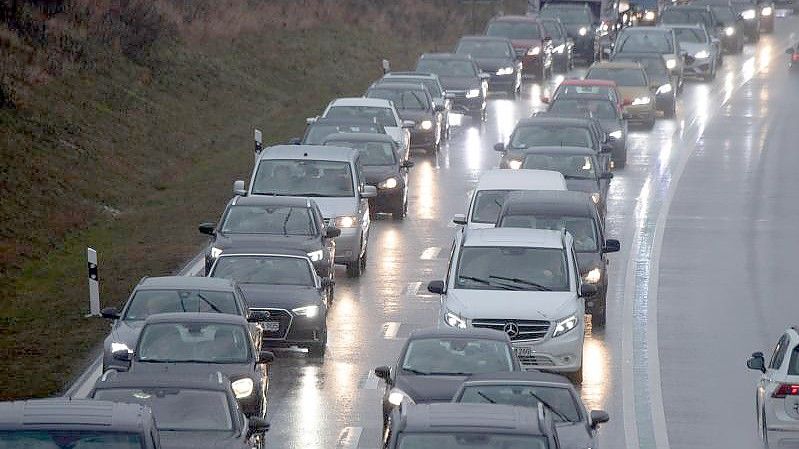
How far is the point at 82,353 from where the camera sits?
24.9 meters

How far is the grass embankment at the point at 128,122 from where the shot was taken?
30.1 meters

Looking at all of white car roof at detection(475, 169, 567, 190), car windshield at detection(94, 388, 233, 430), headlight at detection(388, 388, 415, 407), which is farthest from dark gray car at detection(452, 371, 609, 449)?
white car roof at detection(475, 169, 567, 190)

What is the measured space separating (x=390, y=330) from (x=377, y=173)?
10.0 metres

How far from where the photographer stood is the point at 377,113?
42.9 metres

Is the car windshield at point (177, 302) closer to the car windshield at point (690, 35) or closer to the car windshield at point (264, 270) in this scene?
the car windshield at point (264, 270)

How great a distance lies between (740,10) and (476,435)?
68.1 m

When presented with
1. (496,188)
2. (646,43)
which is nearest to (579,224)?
(496,188)

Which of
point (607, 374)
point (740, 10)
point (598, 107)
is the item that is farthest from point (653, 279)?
point (740, 10)

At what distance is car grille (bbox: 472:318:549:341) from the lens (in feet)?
Answer: 76.1

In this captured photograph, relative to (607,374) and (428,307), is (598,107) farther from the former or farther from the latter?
(607,374)

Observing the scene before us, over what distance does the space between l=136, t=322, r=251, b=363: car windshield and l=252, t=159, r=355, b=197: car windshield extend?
35.6ft

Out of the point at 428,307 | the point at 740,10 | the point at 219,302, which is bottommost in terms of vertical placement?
the point at 740,10

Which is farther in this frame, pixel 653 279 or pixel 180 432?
pixel 653 279

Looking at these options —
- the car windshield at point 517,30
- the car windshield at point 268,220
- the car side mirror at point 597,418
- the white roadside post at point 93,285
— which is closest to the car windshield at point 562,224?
the car windshield at point 268,220
